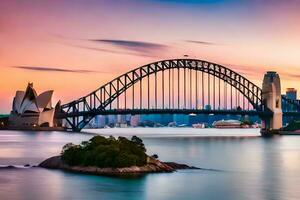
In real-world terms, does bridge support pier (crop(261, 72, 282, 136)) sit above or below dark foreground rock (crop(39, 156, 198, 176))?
above

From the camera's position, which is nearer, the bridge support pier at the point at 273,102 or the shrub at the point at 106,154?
the shrub at the point at 106,154

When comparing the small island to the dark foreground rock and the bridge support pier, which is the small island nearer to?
the dark foreground rock

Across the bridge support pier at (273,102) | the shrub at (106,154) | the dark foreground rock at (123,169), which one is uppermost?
the bridge support pier at (273,102)

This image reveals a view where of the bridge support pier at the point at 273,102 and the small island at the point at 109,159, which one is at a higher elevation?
the bridge support pier at the point at 273,102

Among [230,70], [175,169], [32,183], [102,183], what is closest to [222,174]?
[175,169]

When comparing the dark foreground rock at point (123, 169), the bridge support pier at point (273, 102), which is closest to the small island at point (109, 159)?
the dark foreground rock at point (123, 169)

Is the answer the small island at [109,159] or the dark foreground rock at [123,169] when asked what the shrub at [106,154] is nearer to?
the small island at [109,159]

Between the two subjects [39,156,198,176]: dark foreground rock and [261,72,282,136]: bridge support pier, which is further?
[261,72,282,136]: bridge support pier

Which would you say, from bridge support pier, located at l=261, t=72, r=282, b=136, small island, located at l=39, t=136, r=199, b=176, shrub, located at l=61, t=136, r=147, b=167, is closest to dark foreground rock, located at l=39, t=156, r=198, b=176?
small island, located at l=39, t=136, r=199, b=176
